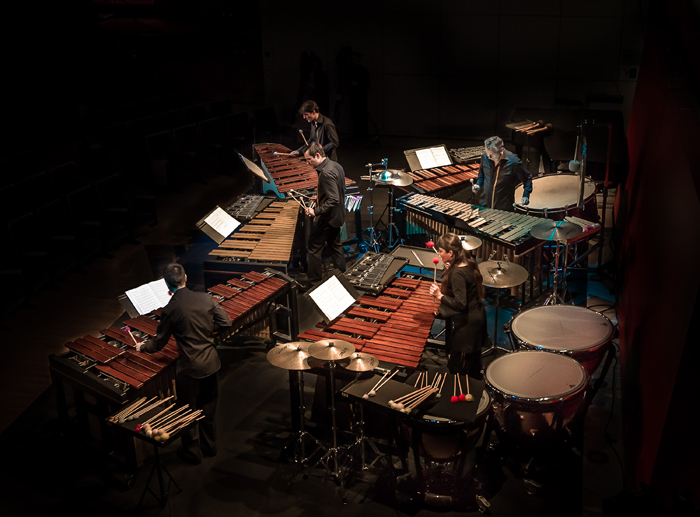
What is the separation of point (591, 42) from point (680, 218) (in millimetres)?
9853

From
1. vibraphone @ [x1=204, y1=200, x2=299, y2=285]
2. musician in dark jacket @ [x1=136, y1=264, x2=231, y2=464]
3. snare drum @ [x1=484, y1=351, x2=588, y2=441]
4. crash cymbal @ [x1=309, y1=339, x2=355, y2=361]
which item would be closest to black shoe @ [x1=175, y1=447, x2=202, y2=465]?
musician in dark jacket @ [x1=136, y1=264, x2=231, y2=464]

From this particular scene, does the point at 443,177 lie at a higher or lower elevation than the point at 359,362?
higher

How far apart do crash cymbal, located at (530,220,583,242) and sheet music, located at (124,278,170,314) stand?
3577 millimetres

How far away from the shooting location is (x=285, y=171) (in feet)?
30.2

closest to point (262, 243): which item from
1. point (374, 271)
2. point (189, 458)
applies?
point (374, 271)

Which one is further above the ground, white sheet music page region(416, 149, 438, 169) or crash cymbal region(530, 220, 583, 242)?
white sheet music page region(416, 149, 438, 169)

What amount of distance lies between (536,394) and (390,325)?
5.02 feet

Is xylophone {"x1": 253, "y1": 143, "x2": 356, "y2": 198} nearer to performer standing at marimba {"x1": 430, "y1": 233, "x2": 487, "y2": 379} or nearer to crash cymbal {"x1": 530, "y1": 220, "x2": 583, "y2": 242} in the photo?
crash cymbal {"x1": 530, "y1": 220, "x2": 583, "y2": 242}

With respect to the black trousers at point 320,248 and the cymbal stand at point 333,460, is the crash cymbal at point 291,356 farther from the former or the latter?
the black trousers at point 320,248

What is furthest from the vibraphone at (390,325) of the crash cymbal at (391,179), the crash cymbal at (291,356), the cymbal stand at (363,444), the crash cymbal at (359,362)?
the crash cymbal at (391,179)

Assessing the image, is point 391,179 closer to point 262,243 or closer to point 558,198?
point 262,243

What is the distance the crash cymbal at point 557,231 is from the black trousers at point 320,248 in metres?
2.61

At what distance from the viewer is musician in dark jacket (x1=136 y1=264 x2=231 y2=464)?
203 inches

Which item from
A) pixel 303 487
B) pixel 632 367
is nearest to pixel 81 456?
pixel 303 487
